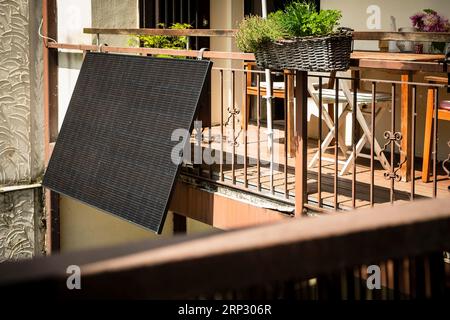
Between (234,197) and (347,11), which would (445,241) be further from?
(347,11)

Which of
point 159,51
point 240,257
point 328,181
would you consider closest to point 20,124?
point 159,51

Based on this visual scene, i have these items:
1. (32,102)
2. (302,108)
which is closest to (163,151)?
(302,108)

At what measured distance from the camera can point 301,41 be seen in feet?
15.5

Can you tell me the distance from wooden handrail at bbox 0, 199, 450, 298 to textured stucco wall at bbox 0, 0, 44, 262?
7301 mm

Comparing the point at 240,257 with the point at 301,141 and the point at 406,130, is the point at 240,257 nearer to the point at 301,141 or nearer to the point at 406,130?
the point at 301,141

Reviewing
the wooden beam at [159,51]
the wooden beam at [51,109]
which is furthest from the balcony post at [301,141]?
the wooden beam at [51,109]

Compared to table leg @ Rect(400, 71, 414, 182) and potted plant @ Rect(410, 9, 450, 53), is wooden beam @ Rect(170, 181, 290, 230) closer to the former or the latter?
table leg @ Rect(400, 71, 414, 182)

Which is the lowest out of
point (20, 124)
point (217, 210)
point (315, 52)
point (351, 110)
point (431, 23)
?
point (217, 210)

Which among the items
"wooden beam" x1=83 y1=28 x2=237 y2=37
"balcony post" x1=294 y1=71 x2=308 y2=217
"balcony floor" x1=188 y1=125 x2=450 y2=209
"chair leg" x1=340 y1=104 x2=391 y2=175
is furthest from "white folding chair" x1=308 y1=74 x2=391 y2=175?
"wooden beam" x1=83 y1=28 x2=237 y2=37

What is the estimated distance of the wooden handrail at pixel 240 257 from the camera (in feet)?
3.03

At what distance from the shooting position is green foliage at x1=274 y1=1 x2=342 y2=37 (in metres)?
4.70

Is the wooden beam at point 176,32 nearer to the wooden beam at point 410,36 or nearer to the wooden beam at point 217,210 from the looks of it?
the wooden beam at point 410,36

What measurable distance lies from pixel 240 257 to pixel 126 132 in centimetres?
567
